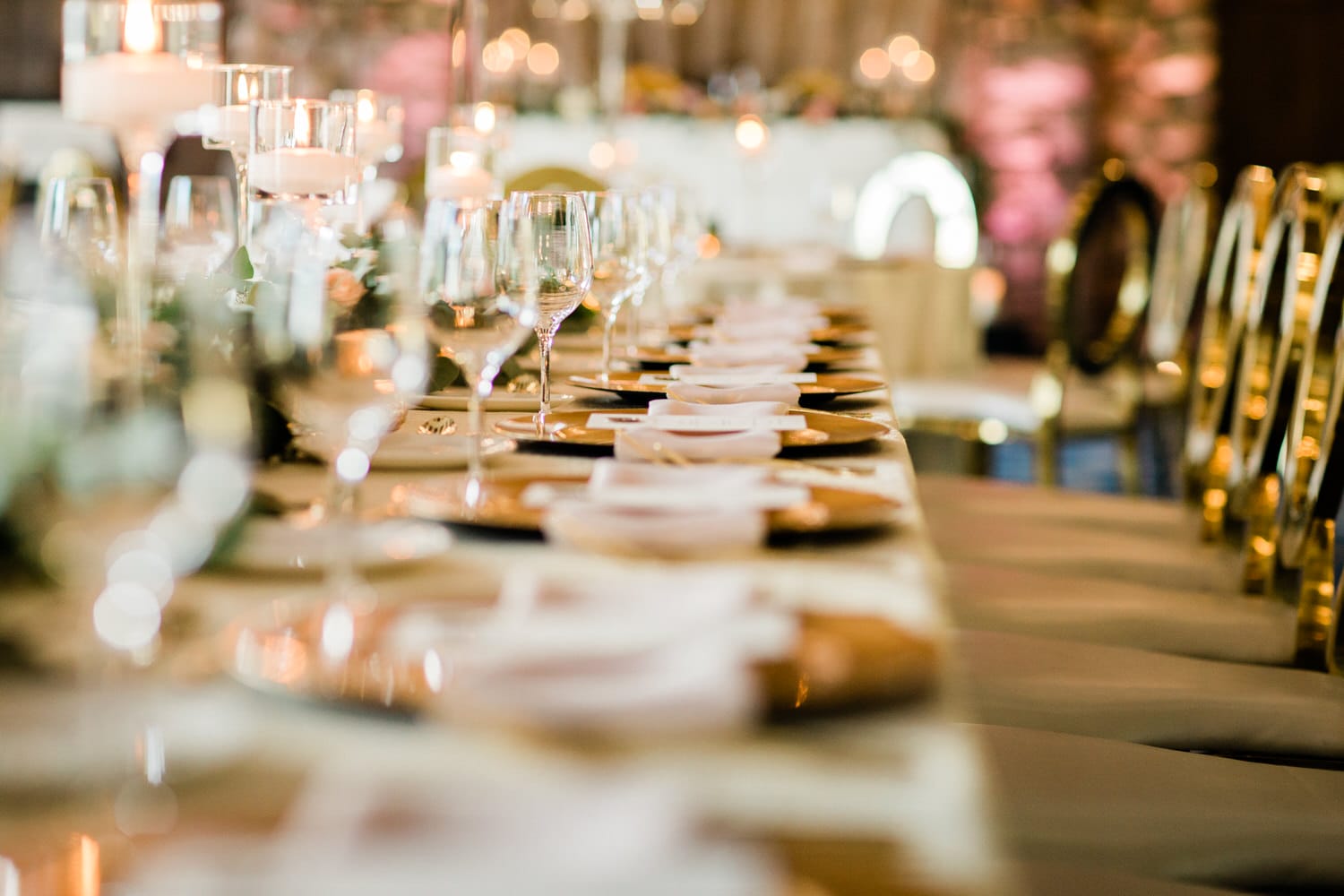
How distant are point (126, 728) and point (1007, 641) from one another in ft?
3.82

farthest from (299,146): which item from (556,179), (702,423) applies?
(556,179)

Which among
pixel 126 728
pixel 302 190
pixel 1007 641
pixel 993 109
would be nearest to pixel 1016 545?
pixel 1007 641

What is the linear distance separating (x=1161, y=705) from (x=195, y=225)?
1.22 metres

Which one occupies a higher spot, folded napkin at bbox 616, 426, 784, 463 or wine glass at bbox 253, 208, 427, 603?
wine glass at bbox 253, 208, 427, 603

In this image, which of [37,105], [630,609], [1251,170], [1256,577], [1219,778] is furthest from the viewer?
[37,105]

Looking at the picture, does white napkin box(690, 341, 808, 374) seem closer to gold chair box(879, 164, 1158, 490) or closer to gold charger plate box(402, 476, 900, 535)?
gold charger plate box(402, 476, 900, 535)

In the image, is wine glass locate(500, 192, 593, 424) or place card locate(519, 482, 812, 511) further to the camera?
wine glass locate(500, 192, 593, 424)

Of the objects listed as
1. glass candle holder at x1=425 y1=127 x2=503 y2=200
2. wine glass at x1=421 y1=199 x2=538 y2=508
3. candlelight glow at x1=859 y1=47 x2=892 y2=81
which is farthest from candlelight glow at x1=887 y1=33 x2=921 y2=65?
wine glass at x1=421 y1=199 x2=538 y2=508

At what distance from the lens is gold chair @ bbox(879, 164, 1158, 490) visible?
354 cm

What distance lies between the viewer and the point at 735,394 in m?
1.55

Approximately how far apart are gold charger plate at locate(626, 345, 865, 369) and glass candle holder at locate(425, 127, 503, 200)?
504mm

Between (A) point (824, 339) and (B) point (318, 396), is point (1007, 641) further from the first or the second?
(B) point (318, 396)

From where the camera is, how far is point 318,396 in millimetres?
794

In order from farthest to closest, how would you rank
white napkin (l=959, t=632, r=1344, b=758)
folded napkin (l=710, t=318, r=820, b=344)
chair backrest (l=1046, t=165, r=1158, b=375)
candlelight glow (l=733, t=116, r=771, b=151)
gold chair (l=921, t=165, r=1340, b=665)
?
1. candlelight glow (l=733, t=116, r=771, b=151)
2. chair backrest (l=1046, t=165, r=1158, b=375)
3. folded napkin (l=710, t=318, r=820, b=344)
4. gold chair (l=921, t=165, r=1340, b=665)
5. white napkin (l=959, t=632, r=1344, b=758)
